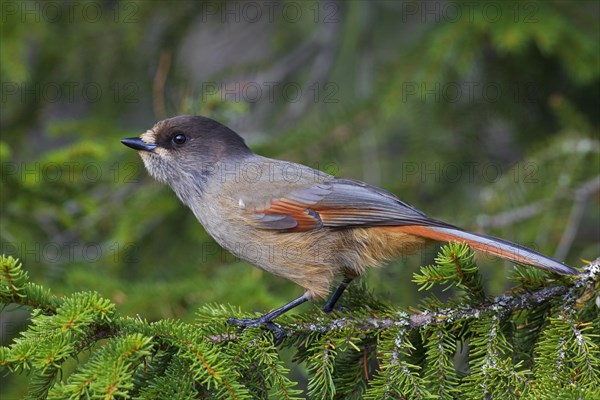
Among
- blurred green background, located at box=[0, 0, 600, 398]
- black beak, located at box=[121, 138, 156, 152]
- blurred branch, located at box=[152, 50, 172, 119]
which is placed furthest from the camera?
blurred branch, located at box=[152, 50, 172, 119]

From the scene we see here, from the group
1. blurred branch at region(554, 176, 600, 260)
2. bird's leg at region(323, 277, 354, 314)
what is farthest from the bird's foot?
blurred branch at region(554, 176, 600, 260)

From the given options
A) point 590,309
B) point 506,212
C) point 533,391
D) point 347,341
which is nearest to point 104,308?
point 347,341

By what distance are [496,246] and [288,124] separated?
319 cm

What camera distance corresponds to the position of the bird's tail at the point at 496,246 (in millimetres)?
2512

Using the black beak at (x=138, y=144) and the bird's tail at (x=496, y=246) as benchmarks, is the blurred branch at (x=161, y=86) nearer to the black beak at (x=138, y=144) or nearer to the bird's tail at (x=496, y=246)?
the black beak at (x=138, y=144)

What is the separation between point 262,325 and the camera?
9.35 feet

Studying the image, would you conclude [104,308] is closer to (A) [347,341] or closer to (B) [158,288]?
(A) [347,341]

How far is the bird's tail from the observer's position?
8.24 feet

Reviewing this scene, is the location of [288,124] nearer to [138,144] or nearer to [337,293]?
[138,144]

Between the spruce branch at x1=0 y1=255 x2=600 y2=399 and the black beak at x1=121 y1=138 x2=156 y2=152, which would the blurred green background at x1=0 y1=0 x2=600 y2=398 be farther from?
the spruce branch at x1=0 y1=255 x2=600 y2=399

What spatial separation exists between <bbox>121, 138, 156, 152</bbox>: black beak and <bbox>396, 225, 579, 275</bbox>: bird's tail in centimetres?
152

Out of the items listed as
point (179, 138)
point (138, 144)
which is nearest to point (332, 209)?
point (179, 138)

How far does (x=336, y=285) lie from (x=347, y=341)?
873mm

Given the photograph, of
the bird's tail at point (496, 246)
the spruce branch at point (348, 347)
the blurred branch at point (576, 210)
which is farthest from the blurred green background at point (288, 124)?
the spruce branch at point (348, 347)
